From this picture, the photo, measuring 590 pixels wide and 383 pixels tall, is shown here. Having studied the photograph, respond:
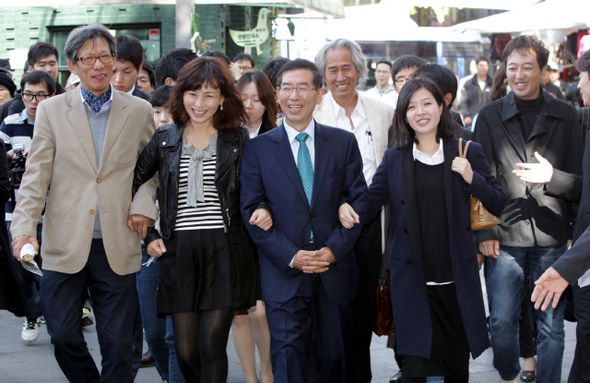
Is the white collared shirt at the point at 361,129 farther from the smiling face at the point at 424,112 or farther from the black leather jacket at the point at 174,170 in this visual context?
the black leather jacket at the point at 174,170

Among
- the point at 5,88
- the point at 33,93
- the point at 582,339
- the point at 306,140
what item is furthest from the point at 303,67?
the point at 5,88

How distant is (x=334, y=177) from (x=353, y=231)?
1.15ft

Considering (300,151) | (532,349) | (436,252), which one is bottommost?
(532,349)

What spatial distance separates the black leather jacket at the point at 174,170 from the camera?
4516 mm

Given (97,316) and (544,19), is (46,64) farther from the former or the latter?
(544,19)

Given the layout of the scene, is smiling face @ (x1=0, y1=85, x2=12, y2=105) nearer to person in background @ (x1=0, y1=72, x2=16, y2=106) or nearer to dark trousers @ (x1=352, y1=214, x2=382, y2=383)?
person in background @ (x1=0, y1=72, x2=16, y2=106)

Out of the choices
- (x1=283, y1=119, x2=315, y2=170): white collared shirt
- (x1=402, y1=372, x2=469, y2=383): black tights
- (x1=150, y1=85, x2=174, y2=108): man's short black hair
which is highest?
(x1=150, y1=85, x2=174, y2=108): man's short black hair

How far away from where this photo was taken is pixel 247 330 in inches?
211

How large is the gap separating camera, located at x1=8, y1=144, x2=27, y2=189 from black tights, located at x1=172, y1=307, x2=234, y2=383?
1755 mm

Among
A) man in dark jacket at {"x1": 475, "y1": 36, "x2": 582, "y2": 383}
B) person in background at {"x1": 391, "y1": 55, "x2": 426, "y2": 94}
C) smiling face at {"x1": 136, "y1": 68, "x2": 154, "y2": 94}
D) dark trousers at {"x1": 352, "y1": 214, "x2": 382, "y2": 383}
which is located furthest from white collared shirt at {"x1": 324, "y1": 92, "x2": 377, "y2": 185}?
smiling face at {"x1": 136, "y1": 68, "x2": 154, "y2": 94}

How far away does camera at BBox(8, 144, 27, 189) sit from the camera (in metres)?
5.43

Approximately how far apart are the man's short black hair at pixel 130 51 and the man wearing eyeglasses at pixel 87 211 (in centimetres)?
149

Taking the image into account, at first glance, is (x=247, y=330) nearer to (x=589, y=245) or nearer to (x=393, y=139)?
(x=393, y=139)

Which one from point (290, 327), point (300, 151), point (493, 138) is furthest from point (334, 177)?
point (493, 138)
